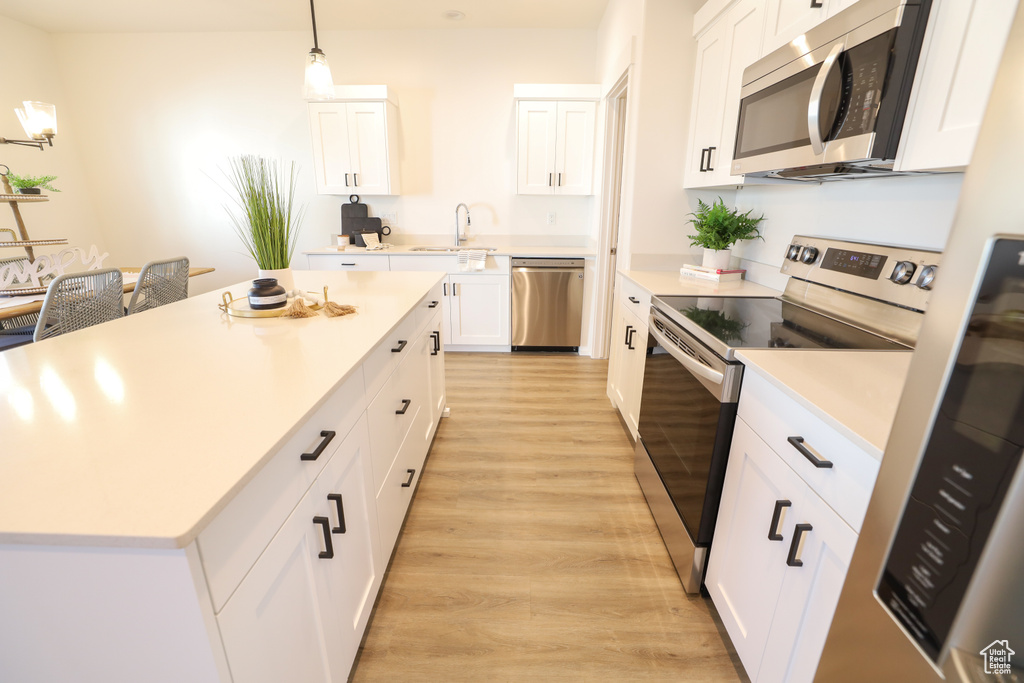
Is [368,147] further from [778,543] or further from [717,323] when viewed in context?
[778,543]

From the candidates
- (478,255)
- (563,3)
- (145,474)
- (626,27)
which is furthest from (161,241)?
(145,474)

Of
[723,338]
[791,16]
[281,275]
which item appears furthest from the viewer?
[281,275]

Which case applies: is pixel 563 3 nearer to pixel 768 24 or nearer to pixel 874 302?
pixel 768 24

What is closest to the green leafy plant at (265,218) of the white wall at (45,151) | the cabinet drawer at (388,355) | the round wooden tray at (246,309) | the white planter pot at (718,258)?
the round wooden tray at (246,309)

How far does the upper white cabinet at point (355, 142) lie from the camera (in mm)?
3770

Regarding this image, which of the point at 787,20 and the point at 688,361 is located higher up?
the point at 787,20

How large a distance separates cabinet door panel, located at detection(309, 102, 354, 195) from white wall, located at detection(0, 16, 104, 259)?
7.97 feet

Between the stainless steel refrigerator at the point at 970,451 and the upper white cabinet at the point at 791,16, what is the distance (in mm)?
1270

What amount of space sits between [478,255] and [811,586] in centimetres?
322

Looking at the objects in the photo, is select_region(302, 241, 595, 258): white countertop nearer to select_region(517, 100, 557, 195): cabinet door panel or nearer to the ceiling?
select_region(517, 100, 557, 195): cabinet door panel

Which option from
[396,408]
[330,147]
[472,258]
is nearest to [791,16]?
[396,408]

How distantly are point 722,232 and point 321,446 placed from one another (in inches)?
81.6

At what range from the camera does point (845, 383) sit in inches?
40.0

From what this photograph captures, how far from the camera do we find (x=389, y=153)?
3.91m
